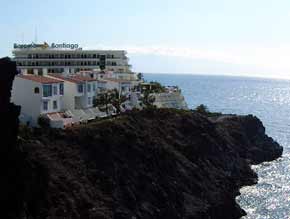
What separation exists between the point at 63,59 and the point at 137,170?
2802 inches

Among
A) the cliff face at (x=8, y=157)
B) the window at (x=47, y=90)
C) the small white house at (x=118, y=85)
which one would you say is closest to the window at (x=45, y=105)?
the window at (x=47, y=90)

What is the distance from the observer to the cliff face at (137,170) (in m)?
63.9

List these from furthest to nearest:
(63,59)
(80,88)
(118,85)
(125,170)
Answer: (63,59) < (118,85) < (80,88) < (125,170)

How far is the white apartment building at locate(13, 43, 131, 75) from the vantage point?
141375 mm

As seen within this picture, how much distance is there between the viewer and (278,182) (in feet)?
338

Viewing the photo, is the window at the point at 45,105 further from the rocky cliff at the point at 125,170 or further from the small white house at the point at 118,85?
the small white house at the point at 118,85

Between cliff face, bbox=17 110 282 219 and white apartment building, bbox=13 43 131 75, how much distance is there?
44.8m

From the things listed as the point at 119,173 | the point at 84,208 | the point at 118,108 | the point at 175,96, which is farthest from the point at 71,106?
the point at 175,96

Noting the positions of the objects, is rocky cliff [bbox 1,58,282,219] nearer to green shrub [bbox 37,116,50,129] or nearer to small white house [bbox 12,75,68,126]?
green shrub [bbox 37,116,50,129]

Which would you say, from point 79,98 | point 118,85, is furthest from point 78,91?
point 118,85

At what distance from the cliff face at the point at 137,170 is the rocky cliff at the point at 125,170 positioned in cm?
13

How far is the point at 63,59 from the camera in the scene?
5586 inches

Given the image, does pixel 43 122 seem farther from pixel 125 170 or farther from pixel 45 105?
pixel 125 170

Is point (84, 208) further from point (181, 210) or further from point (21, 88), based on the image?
point (21, 88)
